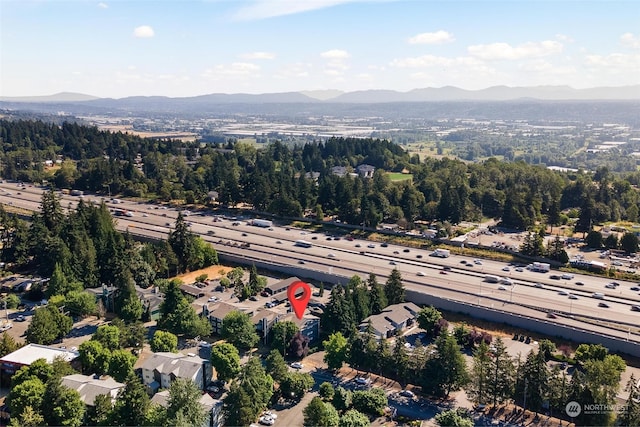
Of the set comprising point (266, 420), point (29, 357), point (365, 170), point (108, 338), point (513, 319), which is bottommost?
point (266, 420)

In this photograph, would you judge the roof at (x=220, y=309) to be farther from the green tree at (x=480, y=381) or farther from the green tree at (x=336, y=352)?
the green tree at (x=480, y=381)

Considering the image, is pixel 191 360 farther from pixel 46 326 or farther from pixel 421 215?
pixel 421 215

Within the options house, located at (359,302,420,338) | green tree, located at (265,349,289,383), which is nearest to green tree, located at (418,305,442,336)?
house, located at (359,302,420,338)

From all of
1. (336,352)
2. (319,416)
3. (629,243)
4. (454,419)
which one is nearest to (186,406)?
(319,416)

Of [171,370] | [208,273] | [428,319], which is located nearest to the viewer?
[171,370]

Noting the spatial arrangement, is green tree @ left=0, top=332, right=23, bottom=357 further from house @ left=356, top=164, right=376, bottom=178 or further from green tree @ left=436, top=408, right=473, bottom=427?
house @ left=356, top=164, right=376, bottom=178

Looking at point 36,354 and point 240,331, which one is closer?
point 36,354

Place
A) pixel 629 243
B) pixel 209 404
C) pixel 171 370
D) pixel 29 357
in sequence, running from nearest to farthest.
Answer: pixel 209 404 → pixel 171 370 → pixel 29 357 → pixel 629 243

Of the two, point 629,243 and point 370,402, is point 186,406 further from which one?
point 629,243

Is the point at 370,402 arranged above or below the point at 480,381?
below
